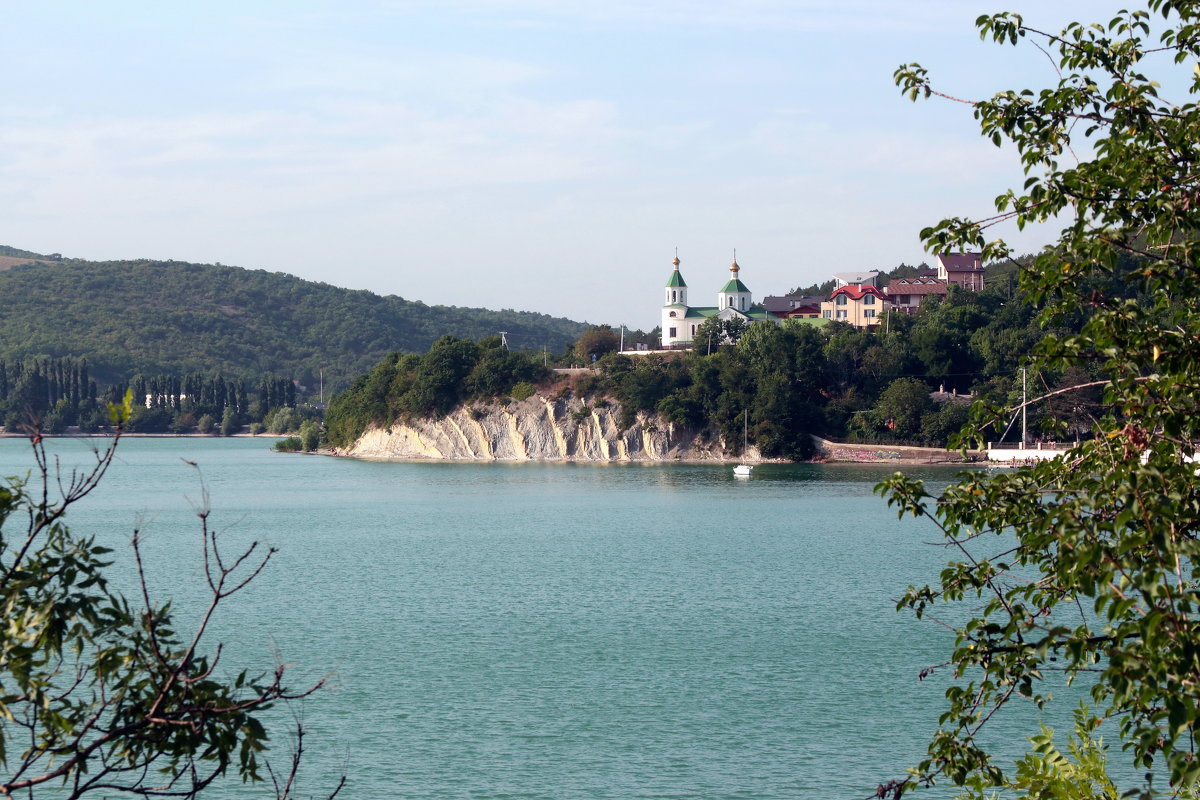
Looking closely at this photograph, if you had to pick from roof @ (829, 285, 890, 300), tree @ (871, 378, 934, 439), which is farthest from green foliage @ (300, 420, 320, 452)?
tree @ (871, 378, 934, 439)

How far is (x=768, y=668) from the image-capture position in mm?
23656

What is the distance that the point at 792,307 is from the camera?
125 meters

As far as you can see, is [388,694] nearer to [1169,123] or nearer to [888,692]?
[888,692]

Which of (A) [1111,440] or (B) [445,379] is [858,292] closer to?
(B) [445,379]

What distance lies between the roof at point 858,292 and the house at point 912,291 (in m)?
1.21

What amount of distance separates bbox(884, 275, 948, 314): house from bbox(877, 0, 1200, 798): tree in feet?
350

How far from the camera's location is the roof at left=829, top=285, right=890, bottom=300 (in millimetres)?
112812

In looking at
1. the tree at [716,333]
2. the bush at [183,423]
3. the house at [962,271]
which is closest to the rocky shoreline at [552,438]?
the tree at [716,333]

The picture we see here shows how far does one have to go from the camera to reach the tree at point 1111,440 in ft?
19.1

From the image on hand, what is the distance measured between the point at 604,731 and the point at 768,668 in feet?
17.6

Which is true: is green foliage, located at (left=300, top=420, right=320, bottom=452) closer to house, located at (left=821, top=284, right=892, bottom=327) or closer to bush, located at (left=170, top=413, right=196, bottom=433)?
bush, located at (left=170, top=413, right=196, bottom=433)

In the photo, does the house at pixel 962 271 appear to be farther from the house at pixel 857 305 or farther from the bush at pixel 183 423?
the bush at pixel 183 423

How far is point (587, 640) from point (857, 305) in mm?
91562

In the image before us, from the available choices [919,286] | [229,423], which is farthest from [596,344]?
[229,423]
